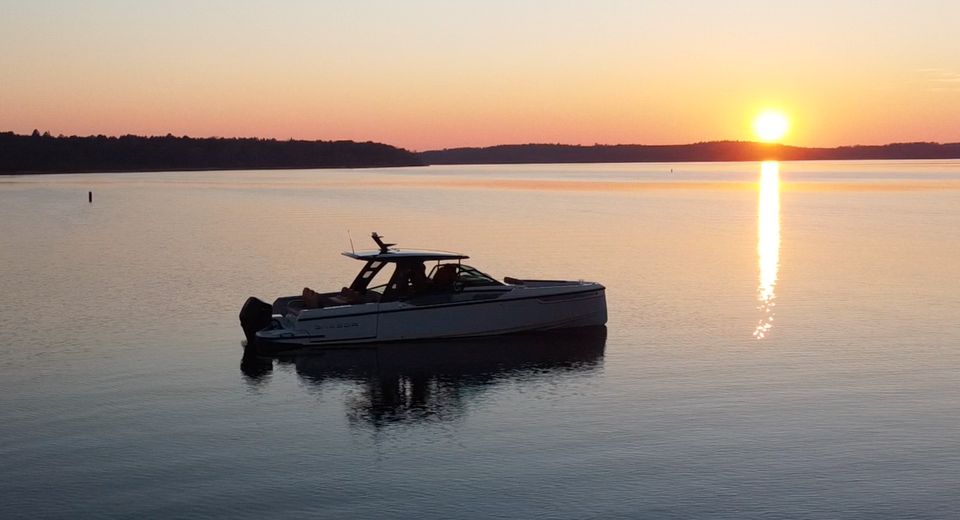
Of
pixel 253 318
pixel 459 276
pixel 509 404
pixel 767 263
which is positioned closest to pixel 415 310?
Result: pixel 459 276

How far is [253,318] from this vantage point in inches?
1054

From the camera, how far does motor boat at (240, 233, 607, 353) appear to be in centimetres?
2652

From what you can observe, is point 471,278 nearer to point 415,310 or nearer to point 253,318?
point 415,310

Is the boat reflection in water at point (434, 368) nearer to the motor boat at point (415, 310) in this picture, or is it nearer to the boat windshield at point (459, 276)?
the motor boat at point (415, 310)

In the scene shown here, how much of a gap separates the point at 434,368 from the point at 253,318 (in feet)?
17.1

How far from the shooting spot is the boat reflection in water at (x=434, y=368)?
20.9 metres

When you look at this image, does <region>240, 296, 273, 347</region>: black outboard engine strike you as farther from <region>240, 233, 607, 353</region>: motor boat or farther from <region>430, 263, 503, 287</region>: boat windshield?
<region>430, 263, 503, 287</region>: boat windshield

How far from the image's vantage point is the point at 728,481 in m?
15.7

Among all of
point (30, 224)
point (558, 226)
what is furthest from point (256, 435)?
point (30, 224)

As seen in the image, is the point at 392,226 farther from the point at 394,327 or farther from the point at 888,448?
the point at 888,448

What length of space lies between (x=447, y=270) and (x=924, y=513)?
1468 cm

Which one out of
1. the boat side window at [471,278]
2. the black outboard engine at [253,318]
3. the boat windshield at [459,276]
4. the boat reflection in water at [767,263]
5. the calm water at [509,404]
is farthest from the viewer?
the boat reflection in water at [767,263]

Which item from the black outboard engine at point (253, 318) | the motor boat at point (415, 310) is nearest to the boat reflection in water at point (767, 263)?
the motor boat at point (415, 310)

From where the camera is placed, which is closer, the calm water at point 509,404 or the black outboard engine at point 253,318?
the calm water at point 509,404
